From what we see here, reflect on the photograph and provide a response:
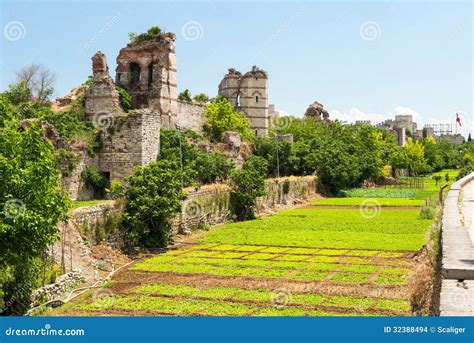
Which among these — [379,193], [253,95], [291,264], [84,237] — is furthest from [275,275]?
[253,95]

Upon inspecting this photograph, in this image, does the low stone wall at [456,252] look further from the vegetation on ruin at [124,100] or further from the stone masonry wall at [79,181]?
the vegetation on ruin at [124,100]

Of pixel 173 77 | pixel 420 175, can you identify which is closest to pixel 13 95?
pixel 173 77

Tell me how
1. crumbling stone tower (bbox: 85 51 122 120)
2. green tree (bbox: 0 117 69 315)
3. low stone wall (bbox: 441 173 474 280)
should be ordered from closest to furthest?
low stone wall (bbox: 441 173 474 280) → green tree (bbox: 0 117 69 315) → crumbling stone tower (bbox: 85 51 122 120)

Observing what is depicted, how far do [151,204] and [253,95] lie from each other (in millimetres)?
42222

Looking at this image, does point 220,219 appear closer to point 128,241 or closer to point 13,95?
point 128,241

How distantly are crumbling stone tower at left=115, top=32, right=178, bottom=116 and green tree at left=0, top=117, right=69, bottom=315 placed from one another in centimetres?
2539

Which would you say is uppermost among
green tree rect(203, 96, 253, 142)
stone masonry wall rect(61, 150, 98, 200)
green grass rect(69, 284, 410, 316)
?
green tree rect(203, 96, 253, 142)

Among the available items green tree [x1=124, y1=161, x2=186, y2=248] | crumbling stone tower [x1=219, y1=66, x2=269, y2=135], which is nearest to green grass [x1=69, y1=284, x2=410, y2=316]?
green tree [x1=124, y1=161, x2=186, y2=248]

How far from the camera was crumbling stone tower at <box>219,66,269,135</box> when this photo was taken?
61969 millimetres

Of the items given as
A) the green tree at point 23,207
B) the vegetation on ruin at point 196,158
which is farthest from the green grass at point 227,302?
the vegetation on ruin at point 196,158

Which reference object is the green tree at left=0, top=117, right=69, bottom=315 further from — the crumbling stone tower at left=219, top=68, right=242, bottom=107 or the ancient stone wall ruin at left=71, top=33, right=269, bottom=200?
the crumbling stone tower at left=219, top=68, right=242, bottom=107

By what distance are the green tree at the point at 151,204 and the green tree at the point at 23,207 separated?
771 centimetres

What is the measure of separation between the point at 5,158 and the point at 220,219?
1812cm

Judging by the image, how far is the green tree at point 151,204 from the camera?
21578mm
